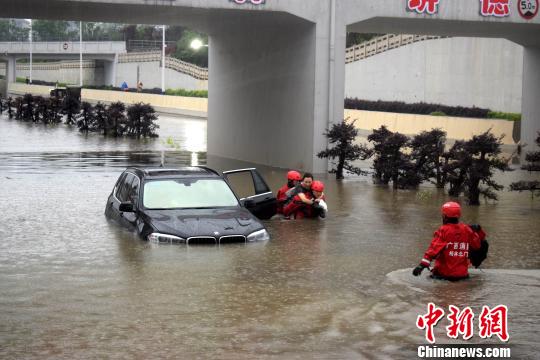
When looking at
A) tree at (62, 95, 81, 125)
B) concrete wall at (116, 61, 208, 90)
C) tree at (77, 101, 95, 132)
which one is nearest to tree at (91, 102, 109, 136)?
tree at (77, 101, 95, 132)

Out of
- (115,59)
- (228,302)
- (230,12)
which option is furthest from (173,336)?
(115,59)

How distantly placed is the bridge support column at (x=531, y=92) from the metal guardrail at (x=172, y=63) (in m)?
49.4

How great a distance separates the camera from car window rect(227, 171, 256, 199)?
71.6ft

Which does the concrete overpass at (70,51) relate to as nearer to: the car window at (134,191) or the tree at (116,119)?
the tree at (116,119)

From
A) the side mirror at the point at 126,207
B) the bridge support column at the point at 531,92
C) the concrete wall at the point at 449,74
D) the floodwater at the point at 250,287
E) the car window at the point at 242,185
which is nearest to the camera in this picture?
the floodwater at the point at 250,287

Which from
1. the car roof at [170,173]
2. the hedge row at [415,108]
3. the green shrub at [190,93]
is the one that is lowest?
the car roof at [170,173]

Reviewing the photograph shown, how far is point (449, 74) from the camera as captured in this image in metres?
47.4

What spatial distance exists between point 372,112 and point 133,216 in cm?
3475

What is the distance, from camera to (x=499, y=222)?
1767 centimetres

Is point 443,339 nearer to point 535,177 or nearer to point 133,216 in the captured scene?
point 133,216

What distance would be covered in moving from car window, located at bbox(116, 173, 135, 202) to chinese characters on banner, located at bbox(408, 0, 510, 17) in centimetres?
1261

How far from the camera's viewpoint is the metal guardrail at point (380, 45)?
162ft

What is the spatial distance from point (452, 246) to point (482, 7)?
16838 mm

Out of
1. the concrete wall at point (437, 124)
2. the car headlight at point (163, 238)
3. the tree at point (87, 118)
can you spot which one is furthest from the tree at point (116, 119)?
the car headlight at point (163, 238)
